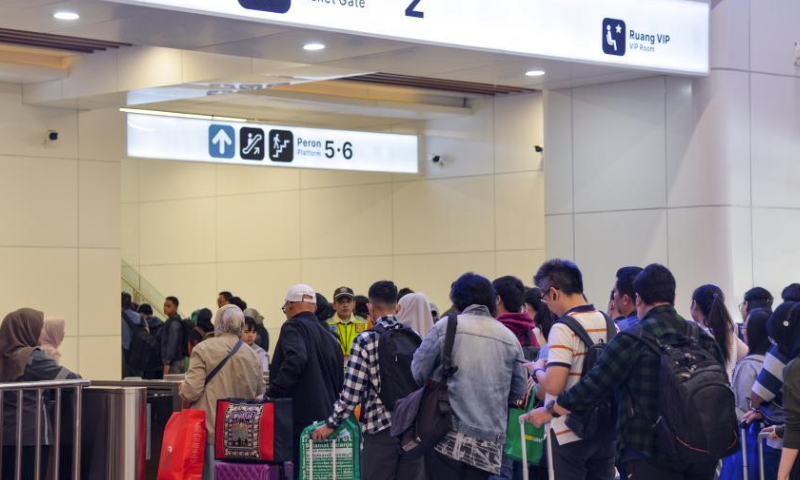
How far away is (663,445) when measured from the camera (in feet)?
16.4

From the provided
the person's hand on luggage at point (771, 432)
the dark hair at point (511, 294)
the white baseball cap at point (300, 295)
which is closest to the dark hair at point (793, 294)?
the person's hand on luggage at point (771, 432)

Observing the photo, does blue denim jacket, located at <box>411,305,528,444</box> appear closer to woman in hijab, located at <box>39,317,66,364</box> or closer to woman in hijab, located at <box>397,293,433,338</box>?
woman in hijab, located at <box>397,293,433,338</box>

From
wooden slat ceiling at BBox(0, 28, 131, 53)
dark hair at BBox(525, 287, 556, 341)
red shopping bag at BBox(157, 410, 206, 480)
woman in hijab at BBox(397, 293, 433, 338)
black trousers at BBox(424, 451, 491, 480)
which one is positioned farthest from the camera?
wooden slat ceiling at BBox(0, 28, 131, 53)

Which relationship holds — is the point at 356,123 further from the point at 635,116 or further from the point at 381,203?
the point at 635,116

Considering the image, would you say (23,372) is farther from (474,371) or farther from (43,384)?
(474,371)

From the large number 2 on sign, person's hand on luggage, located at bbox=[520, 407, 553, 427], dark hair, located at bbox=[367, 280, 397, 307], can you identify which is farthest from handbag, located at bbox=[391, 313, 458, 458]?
the large number 2 on sign

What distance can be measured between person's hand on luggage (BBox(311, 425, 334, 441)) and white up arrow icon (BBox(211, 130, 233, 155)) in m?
7.84

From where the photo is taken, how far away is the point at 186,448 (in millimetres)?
7254

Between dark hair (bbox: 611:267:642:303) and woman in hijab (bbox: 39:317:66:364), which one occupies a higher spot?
dark hair (bbox: 611:267:642:303)

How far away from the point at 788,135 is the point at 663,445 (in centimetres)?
610

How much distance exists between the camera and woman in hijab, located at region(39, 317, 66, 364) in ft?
23.8

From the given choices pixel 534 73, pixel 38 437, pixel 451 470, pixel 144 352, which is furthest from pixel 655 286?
pixel 144 352

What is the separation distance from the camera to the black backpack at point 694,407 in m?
4.81

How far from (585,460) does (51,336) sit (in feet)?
11.1
